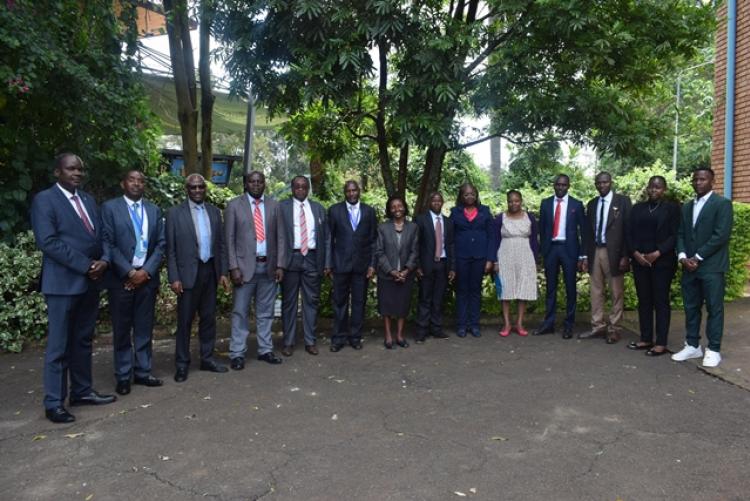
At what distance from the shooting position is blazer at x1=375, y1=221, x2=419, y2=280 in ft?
22.9

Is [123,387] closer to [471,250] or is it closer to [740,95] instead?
[471,250]

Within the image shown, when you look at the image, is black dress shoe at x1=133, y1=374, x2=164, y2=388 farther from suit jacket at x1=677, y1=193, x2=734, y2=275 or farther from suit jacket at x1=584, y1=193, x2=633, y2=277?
suit jacket at x1=677, y1=193, x2=734, y2=275

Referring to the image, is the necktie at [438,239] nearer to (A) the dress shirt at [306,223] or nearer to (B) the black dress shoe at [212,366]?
(A) the dress shirt at [306,223]

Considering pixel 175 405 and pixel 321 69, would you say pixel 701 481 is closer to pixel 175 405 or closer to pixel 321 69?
pixel 175 405

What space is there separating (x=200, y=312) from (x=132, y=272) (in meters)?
0.96

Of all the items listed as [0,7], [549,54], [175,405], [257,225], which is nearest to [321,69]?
[257,225]

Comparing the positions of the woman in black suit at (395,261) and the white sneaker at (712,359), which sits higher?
the woman in black suit at (395,261)

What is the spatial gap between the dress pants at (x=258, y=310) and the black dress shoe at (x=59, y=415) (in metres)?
1.78

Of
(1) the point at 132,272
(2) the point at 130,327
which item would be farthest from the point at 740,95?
(2) the point at 130,327

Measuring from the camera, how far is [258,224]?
248 inches

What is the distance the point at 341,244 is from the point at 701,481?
426 centimetres

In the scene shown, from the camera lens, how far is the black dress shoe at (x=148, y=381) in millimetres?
5523

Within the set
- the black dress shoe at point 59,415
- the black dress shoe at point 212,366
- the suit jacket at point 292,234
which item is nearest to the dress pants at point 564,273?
the suit jacket at point 292,234

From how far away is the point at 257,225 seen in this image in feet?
20.6
